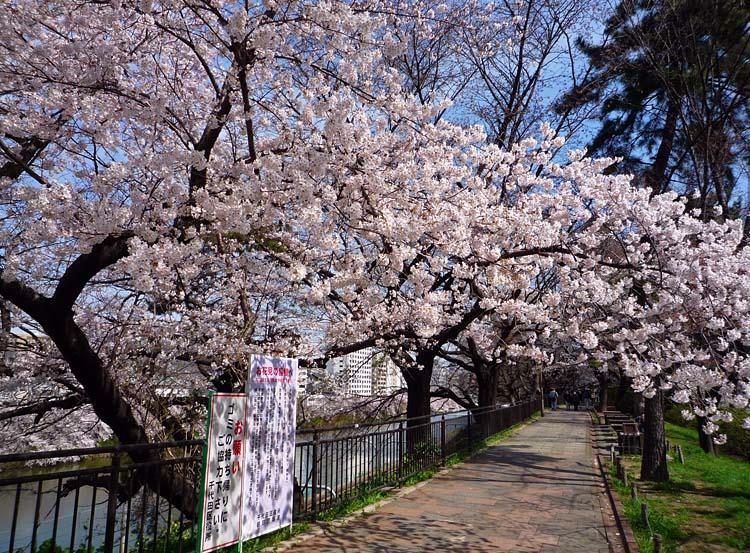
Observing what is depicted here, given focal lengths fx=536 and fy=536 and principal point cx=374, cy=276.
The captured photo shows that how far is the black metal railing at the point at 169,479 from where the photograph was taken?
14.0 ft

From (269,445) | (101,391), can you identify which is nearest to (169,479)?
(101,391)

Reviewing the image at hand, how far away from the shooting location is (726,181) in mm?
13312

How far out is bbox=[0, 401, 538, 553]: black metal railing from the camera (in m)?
4.26

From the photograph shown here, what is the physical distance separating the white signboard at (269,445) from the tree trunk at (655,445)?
27.6 feet

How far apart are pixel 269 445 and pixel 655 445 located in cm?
895

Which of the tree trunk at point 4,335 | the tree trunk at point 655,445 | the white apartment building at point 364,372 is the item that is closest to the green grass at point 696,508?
the tree trunk at point 655,445

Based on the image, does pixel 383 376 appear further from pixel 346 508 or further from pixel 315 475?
pixel 315 475

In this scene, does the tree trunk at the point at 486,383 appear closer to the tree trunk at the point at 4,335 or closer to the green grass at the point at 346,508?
the green grass at the point at 346,508

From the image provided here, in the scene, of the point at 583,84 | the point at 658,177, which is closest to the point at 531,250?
the point at 658,177

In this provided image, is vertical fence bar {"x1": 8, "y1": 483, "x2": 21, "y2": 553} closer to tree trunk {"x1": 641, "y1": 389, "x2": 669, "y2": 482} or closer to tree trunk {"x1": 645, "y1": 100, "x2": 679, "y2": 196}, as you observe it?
tree trunk {"x1": 641, "y1": 389, "x2": 669, "y2": 482}

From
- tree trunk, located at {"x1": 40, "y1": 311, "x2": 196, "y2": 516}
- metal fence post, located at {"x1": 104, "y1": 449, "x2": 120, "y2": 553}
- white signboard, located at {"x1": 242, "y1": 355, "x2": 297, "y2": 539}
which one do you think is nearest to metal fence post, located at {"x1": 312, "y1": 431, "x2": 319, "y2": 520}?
white signboard, located at {"x1": 242, "y1": 355, "x2": 297, "y2": 539}

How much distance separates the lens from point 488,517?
7898 millimetres

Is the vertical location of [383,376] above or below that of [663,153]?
below

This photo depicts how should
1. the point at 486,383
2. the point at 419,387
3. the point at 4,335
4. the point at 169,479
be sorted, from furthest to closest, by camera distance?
the point at 486,383 → the point at 419,387 → the point at 4,335 → the point at 169,479
